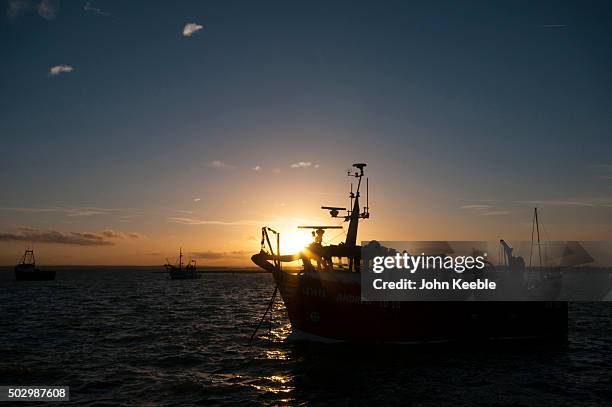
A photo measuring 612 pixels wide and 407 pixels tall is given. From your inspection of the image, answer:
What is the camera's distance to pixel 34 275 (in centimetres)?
16225

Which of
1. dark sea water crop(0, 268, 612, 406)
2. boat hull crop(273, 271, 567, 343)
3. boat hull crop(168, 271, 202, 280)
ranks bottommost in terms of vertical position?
boat hull crop(168, 271, 202, 280)

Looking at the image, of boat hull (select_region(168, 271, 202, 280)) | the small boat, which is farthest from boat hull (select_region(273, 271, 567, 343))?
boat hull (select_region(168, 271, 202, 280))

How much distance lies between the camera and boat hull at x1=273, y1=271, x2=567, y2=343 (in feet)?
109

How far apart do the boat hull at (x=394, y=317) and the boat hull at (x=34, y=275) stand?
507ft

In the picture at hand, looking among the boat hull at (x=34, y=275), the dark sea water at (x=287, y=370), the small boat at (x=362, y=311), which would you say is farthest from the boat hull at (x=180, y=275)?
the small boat at (x=362, y=311)

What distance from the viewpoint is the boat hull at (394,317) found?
3322 cm

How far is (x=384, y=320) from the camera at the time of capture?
109 ft

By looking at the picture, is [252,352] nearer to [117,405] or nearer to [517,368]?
[117,405]

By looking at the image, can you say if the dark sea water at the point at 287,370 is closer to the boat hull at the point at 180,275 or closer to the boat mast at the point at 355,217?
the boat mast at the point at 355,217

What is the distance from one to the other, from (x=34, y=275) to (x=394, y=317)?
167489mm

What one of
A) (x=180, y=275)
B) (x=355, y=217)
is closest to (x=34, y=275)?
(x=180, y=275)

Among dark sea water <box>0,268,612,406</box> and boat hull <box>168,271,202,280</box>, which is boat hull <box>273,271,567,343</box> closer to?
dark sea water <box>0,268,612,406</box>

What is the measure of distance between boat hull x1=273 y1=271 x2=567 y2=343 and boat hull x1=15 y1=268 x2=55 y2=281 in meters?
155

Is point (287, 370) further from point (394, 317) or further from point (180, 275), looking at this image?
point (180, 275)
